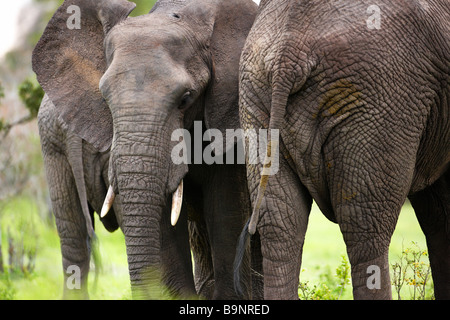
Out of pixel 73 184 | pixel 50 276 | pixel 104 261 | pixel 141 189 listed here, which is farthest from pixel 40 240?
pixel 141 189

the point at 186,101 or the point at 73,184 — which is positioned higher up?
the point at 186,101

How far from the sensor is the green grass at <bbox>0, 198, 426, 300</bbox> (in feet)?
22.7

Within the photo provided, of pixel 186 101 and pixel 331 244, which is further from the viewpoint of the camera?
pixel 331 244

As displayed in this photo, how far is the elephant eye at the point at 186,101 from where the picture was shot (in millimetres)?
5062

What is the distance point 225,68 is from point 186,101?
43 cm

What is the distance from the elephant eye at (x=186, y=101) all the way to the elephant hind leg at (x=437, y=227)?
1.57m

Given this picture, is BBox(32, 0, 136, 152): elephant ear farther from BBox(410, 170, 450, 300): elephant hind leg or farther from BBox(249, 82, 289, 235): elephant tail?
BBox(410, 170, 450, 300): elephant hind leg

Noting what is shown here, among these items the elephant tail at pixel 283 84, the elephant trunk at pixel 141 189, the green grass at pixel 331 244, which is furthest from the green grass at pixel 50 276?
the elephant tail at pixel 283 84

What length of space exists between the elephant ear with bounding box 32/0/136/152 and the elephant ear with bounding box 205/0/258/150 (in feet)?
1.89

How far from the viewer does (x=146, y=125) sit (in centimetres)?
483

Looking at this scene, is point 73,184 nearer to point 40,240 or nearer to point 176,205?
point 176,205

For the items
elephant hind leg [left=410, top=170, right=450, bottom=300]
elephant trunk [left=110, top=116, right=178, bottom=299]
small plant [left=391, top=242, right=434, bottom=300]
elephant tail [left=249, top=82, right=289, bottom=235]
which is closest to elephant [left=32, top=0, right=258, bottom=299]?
elephant trunk [left=110, top=116, right=178, bottom=299]

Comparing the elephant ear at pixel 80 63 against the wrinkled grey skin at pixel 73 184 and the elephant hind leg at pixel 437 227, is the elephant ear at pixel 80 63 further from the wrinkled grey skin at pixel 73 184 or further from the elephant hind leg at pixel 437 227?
the elephant hind leg at pixel 437 227
